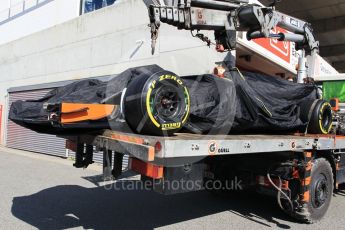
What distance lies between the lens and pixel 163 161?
12.6 ft

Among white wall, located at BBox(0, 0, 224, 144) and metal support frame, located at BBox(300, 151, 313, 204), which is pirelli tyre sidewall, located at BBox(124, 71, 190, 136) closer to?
metal support frame, located at BBox(300, 151, 313, 204)

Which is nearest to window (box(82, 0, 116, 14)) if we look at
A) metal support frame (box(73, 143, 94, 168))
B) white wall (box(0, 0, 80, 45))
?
white wall (box(0, 0, 80, 45))

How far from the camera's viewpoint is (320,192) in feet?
20.1

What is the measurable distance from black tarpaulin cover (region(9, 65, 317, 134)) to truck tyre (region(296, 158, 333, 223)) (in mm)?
813

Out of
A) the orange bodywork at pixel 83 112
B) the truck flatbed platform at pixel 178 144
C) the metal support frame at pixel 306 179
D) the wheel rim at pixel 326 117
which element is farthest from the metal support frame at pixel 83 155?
the wheel rim at pixel 326 117

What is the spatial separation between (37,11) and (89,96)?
1654 cm

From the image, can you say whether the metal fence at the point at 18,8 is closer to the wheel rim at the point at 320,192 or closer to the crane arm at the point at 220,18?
the crane arm at the point at 220,18

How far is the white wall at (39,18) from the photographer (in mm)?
16727

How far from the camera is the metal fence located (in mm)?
20159

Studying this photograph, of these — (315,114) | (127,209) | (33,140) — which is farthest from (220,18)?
(33,140)

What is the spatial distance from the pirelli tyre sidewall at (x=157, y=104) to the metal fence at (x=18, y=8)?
16.7m

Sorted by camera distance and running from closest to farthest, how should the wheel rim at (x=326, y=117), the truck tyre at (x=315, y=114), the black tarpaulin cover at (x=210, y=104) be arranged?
the black tarpaulin cover at (x=210, y=104), the truck tyre at (x=315, y=114), the wheel rim at (x=326, y=117)

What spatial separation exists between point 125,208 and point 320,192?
3.24 m

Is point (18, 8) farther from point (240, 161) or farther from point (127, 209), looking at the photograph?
point (240, 161)
